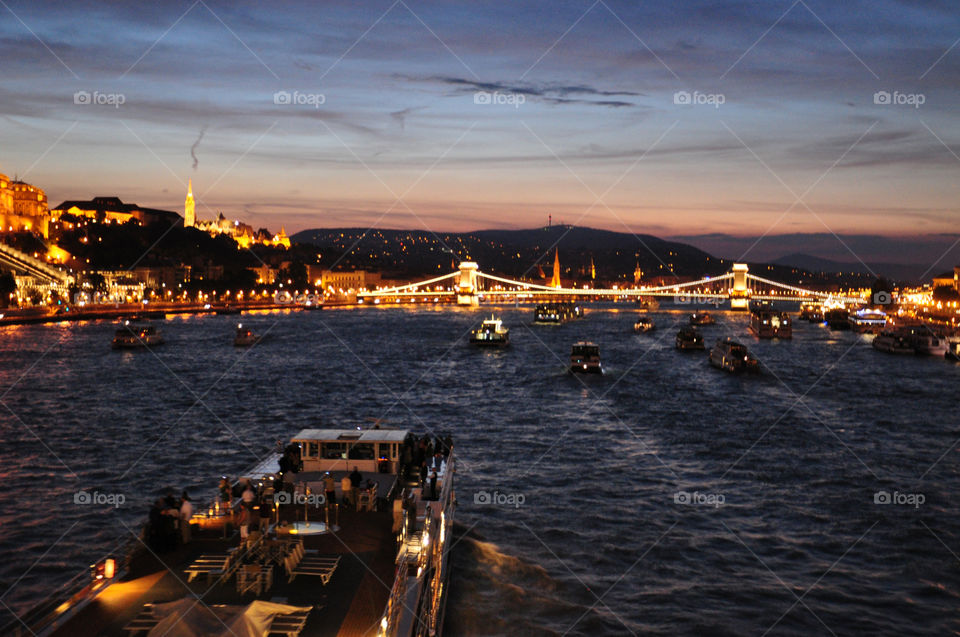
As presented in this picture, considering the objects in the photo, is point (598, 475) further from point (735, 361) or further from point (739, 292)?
point (739, 292)

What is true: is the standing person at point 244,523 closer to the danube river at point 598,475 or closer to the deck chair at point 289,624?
the deck chair at point 289,624

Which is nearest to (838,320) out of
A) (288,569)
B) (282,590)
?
(288,569)

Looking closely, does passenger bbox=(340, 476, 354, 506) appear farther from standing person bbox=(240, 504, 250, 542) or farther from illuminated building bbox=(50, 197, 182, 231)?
illuminated building bbox=(50, 197, 182, 231)

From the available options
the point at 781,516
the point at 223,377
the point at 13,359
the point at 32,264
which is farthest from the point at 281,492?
the point at 32,264

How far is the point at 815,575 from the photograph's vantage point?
13.6 meters

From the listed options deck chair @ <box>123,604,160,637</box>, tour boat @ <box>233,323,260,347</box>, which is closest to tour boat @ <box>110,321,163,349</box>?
tour boat @ <box>233,323,260,347</box>

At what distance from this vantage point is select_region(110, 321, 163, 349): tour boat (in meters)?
52.3

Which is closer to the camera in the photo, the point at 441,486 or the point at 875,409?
the point at 441,486

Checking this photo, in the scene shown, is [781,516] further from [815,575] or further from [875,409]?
[875,409]

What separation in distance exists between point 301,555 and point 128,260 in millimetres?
120968

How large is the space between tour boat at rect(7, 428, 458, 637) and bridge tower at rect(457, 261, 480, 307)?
422 feet

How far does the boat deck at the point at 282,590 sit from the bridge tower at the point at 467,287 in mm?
130584

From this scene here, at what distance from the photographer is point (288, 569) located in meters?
8.84

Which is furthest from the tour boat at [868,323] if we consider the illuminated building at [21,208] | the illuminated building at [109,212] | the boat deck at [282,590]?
the illuminated building at [109,212]
